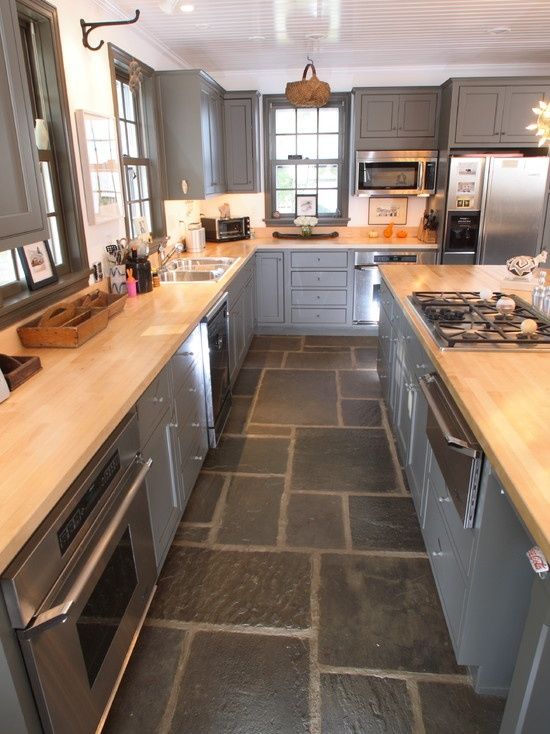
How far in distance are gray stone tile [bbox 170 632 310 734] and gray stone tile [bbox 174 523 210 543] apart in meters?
0.54

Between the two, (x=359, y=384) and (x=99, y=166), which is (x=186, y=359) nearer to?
A: (x=99, y=166)

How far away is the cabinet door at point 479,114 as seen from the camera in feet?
15.4

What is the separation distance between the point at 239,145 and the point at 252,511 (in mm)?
3954

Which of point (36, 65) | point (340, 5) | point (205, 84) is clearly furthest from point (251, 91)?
point (36, 65)

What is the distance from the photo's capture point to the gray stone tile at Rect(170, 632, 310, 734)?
65.1 inches

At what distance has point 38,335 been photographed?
225 centimetres

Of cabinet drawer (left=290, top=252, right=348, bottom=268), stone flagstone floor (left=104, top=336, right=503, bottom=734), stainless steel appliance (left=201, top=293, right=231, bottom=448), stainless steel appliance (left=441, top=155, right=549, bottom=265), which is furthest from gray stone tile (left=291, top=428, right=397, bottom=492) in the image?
stainless steel appliance (left=441, top=155, right=549, bottom=265)

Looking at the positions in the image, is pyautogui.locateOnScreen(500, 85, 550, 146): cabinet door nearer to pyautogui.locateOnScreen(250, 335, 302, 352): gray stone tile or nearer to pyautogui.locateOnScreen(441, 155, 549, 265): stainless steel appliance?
pyautogui.locateOnScreen(441, 155, 549, 265): stainless steel appliance

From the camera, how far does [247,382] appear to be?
4316 mm

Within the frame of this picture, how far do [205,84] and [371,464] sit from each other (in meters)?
3.32

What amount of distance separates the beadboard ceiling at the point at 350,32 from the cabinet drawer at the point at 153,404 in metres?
2.30

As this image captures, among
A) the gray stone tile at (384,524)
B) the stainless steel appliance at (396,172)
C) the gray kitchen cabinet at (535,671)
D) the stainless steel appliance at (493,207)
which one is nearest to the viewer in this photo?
the gray kitchen cabinet at (535,671)

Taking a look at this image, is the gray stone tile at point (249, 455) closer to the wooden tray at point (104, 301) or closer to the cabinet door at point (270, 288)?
the wooden tray at point (104, 301)

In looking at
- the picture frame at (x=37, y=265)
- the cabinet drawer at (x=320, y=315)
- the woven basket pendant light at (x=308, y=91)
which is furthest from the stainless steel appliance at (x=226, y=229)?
the picture frame at (x=37, y=265)
